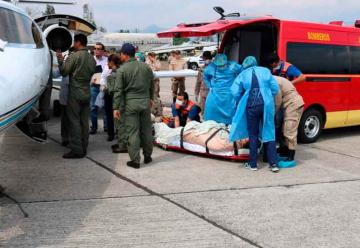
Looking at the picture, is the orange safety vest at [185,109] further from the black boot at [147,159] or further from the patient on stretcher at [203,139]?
the black boot at [147,159]

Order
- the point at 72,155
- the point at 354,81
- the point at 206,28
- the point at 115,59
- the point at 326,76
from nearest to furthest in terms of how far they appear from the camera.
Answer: the point at 72,155, the point at 206,28, the point at 115,59, the point at 326,76, the point at 354,81

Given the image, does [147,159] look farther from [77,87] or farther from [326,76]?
[326,76]

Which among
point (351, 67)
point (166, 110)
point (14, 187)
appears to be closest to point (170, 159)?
point (14, 187)

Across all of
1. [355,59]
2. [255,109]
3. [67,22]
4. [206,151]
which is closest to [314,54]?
[355,59]

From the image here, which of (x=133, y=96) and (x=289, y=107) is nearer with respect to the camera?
(x=133, y=96)

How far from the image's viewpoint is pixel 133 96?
697 centimetres

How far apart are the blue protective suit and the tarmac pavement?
55 centimetres

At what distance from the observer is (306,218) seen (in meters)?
5.03

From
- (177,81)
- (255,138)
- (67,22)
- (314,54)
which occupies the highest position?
(67,22)

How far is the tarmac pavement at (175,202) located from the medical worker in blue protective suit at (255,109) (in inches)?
16.1

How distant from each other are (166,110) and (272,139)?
264 inches

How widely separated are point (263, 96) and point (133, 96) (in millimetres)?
1877

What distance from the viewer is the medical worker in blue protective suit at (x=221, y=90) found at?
838 cm

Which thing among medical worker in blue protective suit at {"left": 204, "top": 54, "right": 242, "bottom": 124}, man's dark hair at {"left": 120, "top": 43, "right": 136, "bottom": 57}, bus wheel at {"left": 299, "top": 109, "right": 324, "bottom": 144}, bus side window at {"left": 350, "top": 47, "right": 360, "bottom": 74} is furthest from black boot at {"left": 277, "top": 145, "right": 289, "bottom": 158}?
bus side window at {"left": 350, "top": 47, "right": 360, "bottom": 74}
